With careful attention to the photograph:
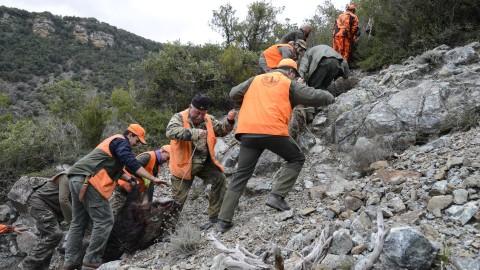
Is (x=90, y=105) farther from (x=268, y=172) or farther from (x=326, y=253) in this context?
(x=326, y=253)

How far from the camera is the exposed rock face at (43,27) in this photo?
38.0 meters

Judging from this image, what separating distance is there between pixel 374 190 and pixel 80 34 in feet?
139

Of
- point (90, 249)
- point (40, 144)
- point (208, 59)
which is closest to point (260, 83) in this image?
point (90, 249)

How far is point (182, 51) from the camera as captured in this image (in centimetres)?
1087

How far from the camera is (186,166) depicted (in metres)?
4.98

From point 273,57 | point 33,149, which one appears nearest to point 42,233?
point 273,57

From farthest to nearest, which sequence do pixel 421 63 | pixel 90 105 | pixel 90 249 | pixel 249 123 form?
pixel 90 105 < pixel 421 63 < pixel 90 249 < pixel 249 123

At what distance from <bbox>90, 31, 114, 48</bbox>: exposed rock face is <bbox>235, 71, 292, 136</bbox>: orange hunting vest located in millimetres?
39825

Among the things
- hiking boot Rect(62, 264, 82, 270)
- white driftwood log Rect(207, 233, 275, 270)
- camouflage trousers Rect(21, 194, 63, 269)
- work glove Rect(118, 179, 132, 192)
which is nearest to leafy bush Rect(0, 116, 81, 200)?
camouflage trousers Rect(21, 194, 63, 269)

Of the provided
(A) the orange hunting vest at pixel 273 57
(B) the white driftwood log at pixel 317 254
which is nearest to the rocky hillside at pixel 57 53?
(A) the orange hunting vest at pixel 273 57

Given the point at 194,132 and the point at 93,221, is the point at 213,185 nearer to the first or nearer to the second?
the point at 194,132

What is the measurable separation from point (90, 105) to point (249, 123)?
7.62m

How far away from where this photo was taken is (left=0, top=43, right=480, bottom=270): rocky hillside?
289 cm

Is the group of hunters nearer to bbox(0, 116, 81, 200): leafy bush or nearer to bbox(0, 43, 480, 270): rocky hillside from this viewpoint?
bbox(0, 43, 480, 270): rocky hillside
